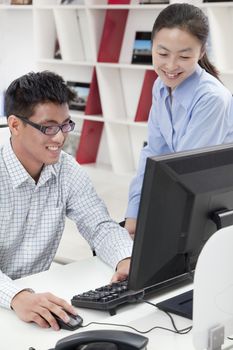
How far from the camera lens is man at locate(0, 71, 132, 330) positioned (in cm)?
188

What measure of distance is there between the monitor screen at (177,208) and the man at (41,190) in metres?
0.41

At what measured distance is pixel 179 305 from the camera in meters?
1.58

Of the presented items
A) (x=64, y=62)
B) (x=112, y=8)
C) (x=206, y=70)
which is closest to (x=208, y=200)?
(x=206, y=70)

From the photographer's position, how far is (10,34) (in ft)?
20.1

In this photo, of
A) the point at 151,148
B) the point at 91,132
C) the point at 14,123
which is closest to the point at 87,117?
the point at 91,132

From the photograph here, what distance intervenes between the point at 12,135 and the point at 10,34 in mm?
4401

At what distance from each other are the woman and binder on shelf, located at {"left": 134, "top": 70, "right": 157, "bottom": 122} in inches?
112

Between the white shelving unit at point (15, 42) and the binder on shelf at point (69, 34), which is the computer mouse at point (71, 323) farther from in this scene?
the white shelving unit at point (15, 42)

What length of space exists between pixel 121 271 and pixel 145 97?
349cm

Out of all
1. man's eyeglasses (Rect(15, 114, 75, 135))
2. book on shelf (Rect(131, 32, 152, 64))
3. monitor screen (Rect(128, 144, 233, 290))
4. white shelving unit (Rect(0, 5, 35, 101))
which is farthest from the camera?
white shelving unit (Rect(0, 5, 35, 101))

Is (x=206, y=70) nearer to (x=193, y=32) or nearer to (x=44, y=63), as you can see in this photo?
(x=193, y=32)

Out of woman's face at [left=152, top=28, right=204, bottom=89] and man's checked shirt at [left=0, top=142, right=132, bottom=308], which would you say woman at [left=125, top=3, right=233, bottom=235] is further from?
man's checked shirt at [left=0, top=142, right=132, bottom=308]

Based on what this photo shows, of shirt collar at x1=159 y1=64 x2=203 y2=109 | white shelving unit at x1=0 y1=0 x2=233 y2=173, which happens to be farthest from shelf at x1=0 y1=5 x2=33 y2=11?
shirt collar at x1=159 y1=64 x2=203 y2=109

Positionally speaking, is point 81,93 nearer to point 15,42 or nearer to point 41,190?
point 15,42
